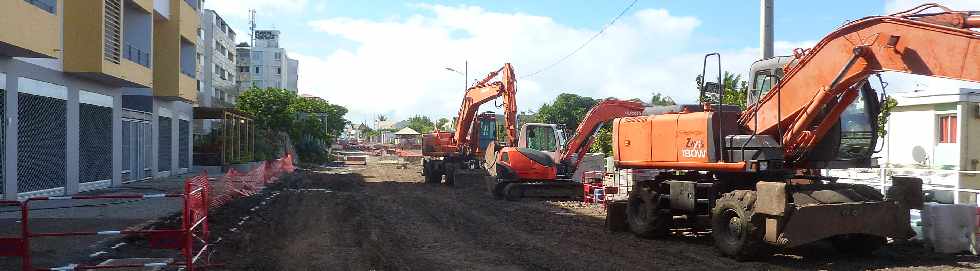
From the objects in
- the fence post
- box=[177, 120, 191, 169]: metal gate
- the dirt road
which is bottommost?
the dirt road

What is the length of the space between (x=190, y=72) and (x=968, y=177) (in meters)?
28.7

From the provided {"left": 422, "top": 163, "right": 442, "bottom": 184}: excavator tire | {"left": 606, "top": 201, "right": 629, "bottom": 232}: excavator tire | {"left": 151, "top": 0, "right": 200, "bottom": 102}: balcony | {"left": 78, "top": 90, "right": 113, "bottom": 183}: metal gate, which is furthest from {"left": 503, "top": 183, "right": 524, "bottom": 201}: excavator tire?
{"left": 151, "top": 0, "right": 200, "bottom": 102}: balcony

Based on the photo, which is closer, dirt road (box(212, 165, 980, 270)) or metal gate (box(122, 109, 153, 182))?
dirt road (box(212, 165, 980, 270))

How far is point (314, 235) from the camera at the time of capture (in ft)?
41.2

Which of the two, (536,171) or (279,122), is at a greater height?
(279,122)

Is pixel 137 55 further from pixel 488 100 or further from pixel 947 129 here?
pixel 947 129

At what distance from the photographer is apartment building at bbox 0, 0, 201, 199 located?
16281mm

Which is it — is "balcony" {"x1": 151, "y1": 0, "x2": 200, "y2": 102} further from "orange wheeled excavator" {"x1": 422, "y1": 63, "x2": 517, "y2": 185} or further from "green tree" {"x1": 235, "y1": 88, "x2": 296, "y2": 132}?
"green tree" {"x1": 235, "y1": 88, "x2": 296, "y2": 132}

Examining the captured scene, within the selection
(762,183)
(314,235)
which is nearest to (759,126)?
(762,183)

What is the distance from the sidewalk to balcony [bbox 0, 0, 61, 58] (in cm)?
329

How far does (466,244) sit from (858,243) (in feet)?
18.1

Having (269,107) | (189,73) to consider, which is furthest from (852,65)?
(269,107)

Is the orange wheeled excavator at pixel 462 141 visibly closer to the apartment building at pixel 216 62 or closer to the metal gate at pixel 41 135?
the metal gate at pixel 41 135

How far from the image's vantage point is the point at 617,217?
13195 mm
